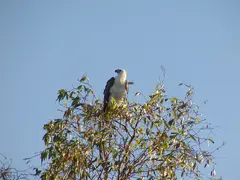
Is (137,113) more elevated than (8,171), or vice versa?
(137,113)

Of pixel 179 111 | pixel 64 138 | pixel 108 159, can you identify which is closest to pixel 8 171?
pixel 64 138

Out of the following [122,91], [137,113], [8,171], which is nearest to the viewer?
[8,171]

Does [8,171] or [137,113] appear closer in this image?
Answer: [8,171]

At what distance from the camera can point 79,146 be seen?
7.19m

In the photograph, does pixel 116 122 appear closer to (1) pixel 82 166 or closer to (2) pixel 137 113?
(2) pixel 137 113

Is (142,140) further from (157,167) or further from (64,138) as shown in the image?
(64,138)

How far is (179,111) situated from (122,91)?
2.92 metres

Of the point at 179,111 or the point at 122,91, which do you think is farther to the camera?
the point at 122,91

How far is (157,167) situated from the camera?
7359mm

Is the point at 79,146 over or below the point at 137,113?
below

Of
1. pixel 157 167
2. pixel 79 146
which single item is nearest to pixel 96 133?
pixel 79 146

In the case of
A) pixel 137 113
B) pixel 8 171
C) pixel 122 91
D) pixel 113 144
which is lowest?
pixel 8 171

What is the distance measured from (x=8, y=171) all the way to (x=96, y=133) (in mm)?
1199

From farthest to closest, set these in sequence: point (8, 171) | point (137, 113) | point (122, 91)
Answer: point (122, 91) → point (137, 113) → point (8, 171)
